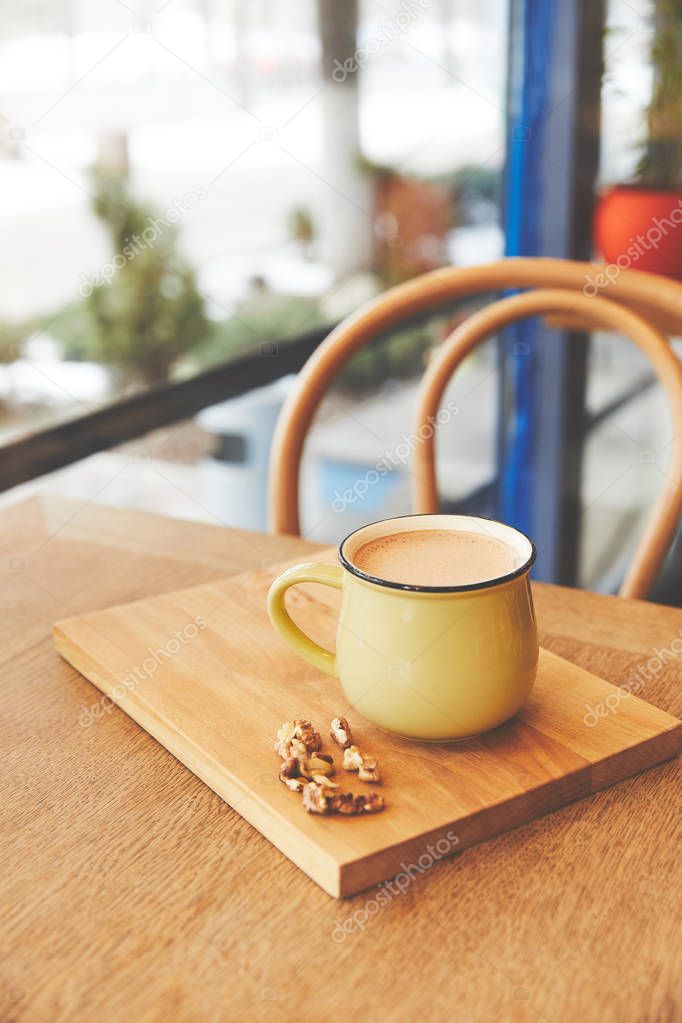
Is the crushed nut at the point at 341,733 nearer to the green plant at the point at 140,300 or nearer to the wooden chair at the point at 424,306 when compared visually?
the wooden chair at the point at 424,306

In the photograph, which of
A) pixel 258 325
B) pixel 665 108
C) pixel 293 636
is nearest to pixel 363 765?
pixel 293 636

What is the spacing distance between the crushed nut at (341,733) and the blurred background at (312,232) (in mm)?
984

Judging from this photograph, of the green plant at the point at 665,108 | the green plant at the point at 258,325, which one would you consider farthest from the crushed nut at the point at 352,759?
the green plant at the point at 665,108

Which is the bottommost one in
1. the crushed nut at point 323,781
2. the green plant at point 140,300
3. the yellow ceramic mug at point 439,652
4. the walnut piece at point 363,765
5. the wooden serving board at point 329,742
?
the green plant at point 140,300

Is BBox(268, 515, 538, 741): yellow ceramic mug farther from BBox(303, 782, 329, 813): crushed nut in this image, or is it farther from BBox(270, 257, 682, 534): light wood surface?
BBox(270, 257, 682, 534): light wood surface

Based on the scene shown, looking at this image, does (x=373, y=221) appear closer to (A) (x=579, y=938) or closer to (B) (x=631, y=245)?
(B) (x=631, y=245)

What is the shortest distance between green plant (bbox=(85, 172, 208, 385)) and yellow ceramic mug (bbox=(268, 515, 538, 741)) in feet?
4.26

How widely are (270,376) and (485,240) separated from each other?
33.1 inches

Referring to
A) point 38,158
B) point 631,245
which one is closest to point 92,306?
→ point 38,158

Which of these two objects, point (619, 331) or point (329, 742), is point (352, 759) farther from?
point (619, 331)

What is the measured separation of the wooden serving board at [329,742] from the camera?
52 centimetres

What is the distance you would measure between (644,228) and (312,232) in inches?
29.1

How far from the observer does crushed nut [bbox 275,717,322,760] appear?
1.89 ft

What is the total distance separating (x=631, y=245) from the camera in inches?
78.5
